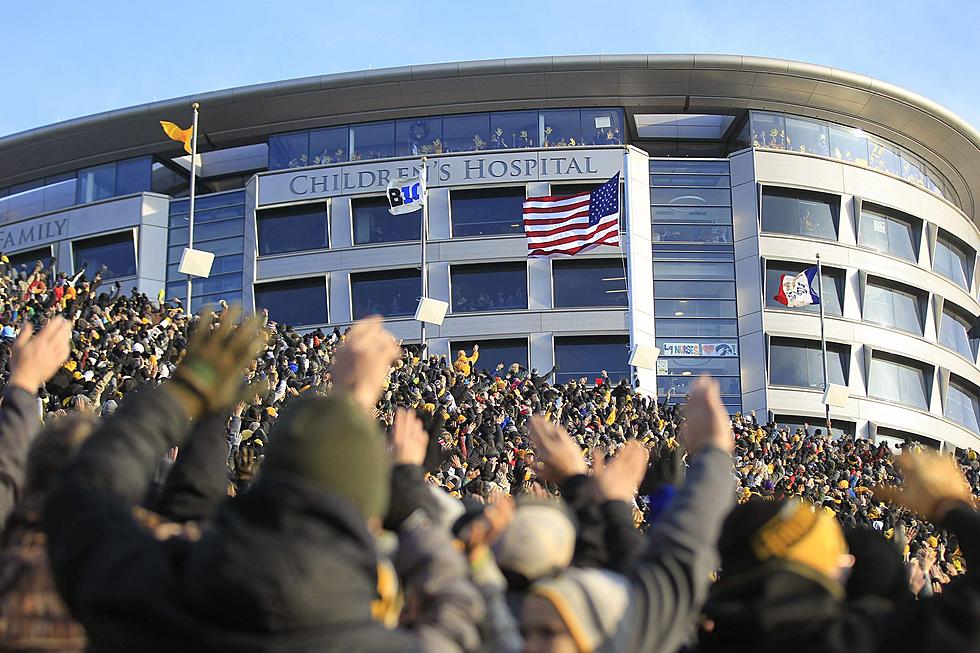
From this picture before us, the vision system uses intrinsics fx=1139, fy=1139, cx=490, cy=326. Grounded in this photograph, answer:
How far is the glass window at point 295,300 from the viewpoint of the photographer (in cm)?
4450

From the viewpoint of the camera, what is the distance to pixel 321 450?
2488mm

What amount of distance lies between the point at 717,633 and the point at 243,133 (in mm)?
45554

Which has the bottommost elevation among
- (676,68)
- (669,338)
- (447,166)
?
(669,338)

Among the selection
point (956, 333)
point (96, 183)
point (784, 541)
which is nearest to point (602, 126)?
point (956, 333)

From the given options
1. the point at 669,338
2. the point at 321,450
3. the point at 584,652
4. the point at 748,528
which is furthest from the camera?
the point at 669,338

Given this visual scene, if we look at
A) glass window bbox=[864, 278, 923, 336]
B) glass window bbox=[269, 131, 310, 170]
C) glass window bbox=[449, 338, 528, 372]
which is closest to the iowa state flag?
glass window bbox=[864, 278, 923, 336]

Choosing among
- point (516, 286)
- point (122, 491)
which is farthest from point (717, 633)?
point (516, 286)

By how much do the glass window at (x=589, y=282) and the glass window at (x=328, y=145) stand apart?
9.88m

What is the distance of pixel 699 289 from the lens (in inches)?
1748

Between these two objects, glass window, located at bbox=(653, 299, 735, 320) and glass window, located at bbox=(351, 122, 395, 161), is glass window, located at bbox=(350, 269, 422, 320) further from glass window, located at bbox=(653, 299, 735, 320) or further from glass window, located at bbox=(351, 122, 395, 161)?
glass window, located at bbox=(653, 299, 735, 320)

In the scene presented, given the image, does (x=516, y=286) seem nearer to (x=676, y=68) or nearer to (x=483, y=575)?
(x=676, y=68)

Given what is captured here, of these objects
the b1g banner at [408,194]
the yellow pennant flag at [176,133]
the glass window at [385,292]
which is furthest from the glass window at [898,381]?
the yellow pennant flag at [176,133]

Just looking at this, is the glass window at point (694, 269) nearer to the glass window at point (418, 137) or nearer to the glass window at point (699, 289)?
the glass window at point (699, 289)

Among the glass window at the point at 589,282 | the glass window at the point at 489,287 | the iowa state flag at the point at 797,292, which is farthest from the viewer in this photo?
the glass window at the point at 489,287
